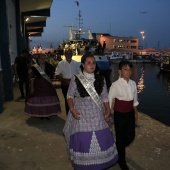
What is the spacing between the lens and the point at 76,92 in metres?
3.89

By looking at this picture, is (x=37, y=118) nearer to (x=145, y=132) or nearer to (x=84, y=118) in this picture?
(x=145, y=132)

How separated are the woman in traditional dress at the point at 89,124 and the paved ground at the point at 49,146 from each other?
91 cm

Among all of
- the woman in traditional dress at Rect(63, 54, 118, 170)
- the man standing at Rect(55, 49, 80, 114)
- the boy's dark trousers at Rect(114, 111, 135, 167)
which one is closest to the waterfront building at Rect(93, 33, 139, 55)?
the man standing at Rect(55, 49, 80, 114)

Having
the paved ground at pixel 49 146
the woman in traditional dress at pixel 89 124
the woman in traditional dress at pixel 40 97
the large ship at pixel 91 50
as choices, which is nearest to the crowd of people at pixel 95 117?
the woman in traditional dress at pixel 89 124

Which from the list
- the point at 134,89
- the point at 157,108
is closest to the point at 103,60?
the point at 157,108

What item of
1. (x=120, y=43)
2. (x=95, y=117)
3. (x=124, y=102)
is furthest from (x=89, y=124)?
(x=120, y=43)

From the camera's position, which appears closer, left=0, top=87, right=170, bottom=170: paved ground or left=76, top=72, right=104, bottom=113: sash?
left=76, top=72, right=104, bottom=113: sash

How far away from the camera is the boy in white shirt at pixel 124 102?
13.9ft

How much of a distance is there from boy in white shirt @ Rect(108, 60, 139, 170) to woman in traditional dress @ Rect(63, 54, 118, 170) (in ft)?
1.05

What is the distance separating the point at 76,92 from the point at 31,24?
30.4 meters

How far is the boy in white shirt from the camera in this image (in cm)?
423

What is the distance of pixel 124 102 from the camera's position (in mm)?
4230

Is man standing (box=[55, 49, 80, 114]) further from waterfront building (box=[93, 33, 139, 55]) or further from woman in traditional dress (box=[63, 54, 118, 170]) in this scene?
waterfront building (box=[93, 33, 139, 55])

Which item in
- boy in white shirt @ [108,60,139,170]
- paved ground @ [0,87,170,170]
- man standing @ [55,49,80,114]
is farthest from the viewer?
man standing @ [55,49,80,114]
